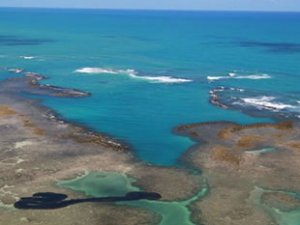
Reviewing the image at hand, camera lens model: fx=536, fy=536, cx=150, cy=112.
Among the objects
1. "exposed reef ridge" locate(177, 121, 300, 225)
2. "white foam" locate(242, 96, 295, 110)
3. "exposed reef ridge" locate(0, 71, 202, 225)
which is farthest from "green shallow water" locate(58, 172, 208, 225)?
"white foam" locate(242, 96, 295, 110)

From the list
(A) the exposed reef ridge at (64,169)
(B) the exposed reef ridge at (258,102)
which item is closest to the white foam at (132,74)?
(B) the exposed reef ridge at (258,102)

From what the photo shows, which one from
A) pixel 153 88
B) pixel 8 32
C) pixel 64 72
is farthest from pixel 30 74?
pixel 8 32

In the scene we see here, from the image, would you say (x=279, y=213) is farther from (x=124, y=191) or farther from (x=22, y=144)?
(x=22, y=144)

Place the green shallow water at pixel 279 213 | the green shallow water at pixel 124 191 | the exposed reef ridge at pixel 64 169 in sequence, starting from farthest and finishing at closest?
the green shallow water at pixel 124 191 → the exposed reef ridge at pixel 64 169 → the green shallow water at pixel 279 213

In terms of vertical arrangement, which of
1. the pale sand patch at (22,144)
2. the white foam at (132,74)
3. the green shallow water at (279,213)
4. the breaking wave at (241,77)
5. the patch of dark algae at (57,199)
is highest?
the pale sand patch at (22,144)

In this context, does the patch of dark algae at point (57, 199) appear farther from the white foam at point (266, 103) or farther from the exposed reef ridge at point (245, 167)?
the white foam at point (266, 103)

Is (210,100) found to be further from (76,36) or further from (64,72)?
(76,36)
